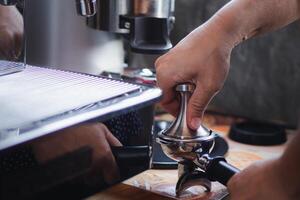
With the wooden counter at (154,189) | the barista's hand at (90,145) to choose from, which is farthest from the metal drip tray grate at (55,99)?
the wooden counter at (154,189)

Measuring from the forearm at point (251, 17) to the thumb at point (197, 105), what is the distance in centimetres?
9

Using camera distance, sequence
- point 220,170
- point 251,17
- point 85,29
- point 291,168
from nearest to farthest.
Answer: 1. point 291,168
2. point 220,170
3. point 251,17
4. point 85,29

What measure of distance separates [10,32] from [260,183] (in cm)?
41

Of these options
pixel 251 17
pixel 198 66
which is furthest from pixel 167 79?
pixel 251 17

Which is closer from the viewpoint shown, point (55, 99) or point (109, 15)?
point (55, 99)

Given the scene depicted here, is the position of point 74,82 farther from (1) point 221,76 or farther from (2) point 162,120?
(2) point 162,120

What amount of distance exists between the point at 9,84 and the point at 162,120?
39cm

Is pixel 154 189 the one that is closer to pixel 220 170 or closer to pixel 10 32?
pixel 220 170

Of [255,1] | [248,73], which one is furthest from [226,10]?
[248,73]

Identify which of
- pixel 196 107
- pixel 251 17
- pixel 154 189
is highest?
pixel 251 17

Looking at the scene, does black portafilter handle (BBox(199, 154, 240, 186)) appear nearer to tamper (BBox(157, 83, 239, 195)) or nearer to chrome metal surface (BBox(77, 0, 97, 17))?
tamper (BBox(157, 83, 239, 195))

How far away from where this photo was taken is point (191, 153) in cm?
69

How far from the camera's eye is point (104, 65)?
3.10 ft

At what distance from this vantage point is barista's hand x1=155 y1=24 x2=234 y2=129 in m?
0.73
